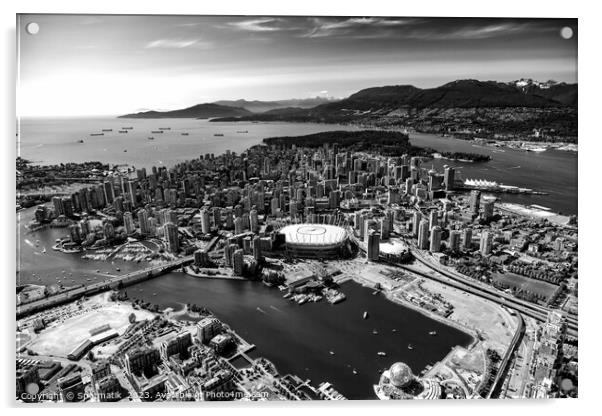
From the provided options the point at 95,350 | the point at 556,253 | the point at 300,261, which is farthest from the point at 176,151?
the point at 556,253

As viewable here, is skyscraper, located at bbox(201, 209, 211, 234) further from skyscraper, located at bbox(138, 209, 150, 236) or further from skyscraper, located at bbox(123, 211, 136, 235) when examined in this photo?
skyscraper, located at bbox(123, 211, 136, 235)

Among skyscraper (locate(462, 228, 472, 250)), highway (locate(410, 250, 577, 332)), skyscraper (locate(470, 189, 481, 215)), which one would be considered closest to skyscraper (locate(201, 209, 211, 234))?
highway (locate(410, 250, 577, 332))

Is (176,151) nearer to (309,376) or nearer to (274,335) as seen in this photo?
(274,335)

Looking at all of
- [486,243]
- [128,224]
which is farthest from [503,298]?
[128,224]

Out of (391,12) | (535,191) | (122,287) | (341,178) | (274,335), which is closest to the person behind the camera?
(391,12)

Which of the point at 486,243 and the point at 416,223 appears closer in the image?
the point at 486,243

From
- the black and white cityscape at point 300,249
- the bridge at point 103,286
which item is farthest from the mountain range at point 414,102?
the bridge at point 103,286

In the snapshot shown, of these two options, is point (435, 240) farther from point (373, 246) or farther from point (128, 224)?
point (128, 224)
